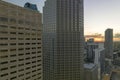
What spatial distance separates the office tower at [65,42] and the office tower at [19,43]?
3353 centimetres

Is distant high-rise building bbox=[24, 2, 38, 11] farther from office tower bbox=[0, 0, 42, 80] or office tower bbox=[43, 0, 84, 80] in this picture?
office tower bbox=[43, 0, 84, 80]

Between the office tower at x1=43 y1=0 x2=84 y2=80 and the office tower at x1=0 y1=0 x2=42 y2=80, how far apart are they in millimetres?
33526

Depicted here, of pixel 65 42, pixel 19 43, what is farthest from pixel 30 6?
pixel 65 42

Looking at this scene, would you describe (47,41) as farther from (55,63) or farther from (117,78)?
(117,78)

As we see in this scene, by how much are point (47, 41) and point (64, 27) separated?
1371 cm

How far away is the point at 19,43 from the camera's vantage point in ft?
163

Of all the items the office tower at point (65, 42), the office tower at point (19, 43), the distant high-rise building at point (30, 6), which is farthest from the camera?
the office tower at point (65, 42)

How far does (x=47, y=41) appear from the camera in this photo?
99.4 m

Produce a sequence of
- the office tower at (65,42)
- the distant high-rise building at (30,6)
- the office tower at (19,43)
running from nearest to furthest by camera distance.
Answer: the office tower at (19,43), the distant high-rise building at (30,6), the office tower at (65,42)

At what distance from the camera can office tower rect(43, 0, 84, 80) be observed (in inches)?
3627

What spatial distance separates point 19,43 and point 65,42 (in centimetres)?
4587

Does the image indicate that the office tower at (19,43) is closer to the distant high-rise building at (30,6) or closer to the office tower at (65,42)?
the distant high-rise building at (30,6)

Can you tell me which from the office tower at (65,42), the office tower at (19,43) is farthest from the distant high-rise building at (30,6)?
the office tower at (65,42)

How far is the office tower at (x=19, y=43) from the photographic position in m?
44.1
